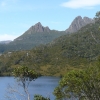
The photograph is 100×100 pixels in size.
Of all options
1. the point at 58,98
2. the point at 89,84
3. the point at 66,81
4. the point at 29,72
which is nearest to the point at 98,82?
the point at 89,84

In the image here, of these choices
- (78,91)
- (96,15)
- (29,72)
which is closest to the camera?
(96,15)

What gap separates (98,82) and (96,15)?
6445 mm

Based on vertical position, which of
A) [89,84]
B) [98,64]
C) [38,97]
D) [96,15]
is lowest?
[38,97]

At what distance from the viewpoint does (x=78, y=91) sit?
84.7 ft

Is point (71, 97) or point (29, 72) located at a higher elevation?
point (29, 72)

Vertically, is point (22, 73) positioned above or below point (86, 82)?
above

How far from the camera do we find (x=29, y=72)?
99.3 feet

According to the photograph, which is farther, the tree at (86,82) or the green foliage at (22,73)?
the green foliage at (22,73)

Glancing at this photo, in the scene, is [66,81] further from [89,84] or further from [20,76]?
[20,76]

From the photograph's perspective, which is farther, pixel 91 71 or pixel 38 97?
pixel 38 97

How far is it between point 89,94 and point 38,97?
8089mm

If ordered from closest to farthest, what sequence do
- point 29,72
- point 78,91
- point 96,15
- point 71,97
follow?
point 96,15 → point 78,91 → point 71,97 → point 29,72

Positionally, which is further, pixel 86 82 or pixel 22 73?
pixel 22 73

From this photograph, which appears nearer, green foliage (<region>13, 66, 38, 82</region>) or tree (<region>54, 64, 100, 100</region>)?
tree (<region>54, 64, 100, 100</region>)
